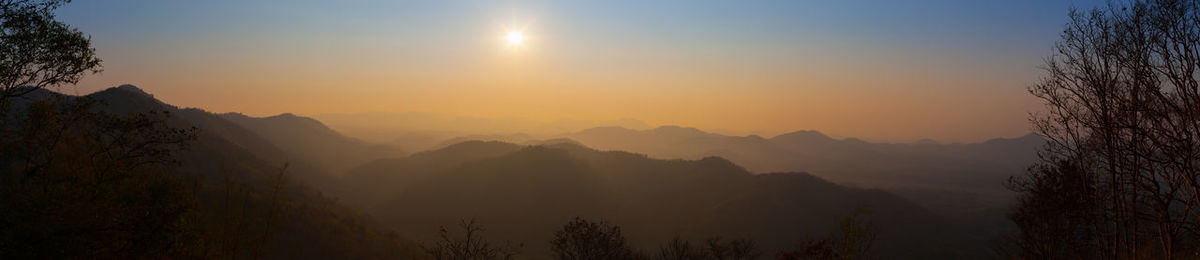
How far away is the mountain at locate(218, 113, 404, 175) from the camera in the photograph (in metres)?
138

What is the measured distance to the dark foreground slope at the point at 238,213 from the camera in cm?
1180

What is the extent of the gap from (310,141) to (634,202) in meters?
119

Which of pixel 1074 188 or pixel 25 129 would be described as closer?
pixel 25 129

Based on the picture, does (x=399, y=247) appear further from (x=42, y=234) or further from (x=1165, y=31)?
(x=1165, y=31)

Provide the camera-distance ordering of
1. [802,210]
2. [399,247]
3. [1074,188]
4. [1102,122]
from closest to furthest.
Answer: [1102,122] → [1074,188] → [399,247] → [802,210]

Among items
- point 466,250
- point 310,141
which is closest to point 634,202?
point 466,250

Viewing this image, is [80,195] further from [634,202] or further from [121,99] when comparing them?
[634,202]

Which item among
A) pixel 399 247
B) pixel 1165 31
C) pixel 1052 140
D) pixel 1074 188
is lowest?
pixel 399 247

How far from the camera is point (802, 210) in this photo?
91.3 m

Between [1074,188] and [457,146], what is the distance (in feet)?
453

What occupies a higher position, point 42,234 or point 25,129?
point 25,129

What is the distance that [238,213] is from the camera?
1500 cm

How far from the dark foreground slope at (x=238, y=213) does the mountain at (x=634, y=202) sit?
76.3 ft

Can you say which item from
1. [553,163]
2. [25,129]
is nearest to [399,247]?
[25,129]
